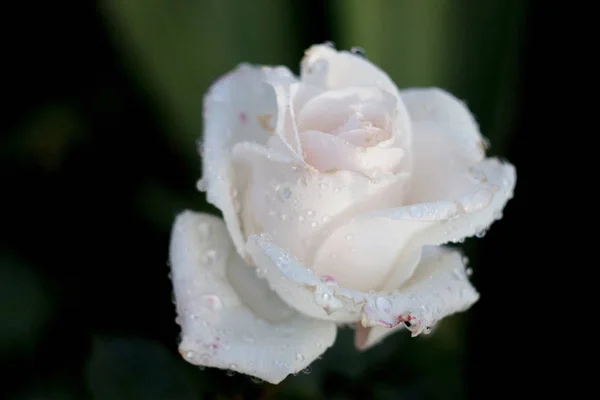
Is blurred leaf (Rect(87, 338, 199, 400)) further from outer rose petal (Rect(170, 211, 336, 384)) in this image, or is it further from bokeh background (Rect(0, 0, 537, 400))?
outer rose petal (Rect(170, 211, 336, 384))

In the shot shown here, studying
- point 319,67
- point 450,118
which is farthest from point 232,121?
point 450,118

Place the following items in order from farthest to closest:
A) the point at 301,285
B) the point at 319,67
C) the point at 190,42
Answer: the point at 190,42 → the point at 319,67 → the point at 301,285

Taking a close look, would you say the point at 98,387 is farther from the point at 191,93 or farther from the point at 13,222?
the point at 191,93

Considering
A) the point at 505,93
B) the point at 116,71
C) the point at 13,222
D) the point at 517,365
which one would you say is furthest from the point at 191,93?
the point at 517,365

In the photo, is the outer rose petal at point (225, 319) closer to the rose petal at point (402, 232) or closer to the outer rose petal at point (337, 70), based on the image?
the rose petal at point (402, 232)

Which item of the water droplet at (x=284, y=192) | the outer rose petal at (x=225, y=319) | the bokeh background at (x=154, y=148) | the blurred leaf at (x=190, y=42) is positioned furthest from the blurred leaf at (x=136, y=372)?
the blurred leaf at (x=190, y=42)

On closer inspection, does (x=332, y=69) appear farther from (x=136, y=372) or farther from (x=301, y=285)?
(x=136, y=372)

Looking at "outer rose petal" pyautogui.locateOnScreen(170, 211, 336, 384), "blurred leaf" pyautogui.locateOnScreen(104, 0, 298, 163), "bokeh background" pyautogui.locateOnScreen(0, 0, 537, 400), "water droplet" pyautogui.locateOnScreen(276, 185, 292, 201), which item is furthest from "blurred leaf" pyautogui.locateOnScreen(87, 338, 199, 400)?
"blurred leaf" pyautogui.locateOnScreen(104, 0, 298, 163)

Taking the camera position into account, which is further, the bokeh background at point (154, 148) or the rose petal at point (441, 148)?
the bokeh background at point (154, 148)
